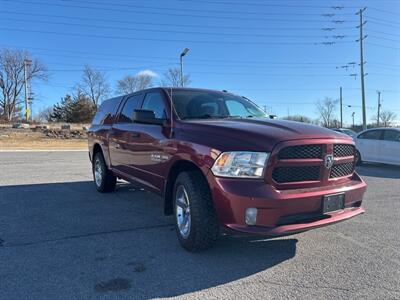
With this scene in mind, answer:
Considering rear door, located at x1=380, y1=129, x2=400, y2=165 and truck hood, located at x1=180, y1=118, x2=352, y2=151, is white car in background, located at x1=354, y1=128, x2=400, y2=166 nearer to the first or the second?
rear door, located at x1=380, y1=129, x2=400, y2=165

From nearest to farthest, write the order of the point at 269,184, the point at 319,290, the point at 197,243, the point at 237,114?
the point at 319,290
the point at 269,184
the point at 197,243
the point at 237,114

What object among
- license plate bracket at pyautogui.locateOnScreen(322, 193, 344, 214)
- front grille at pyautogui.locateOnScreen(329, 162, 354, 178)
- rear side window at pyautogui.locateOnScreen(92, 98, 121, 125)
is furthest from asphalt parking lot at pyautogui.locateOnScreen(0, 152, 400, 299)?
rear side window at pyautogui.locateOnScreen(92, 98, 121, 125)

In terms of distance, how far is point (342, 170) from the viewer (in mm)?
4422

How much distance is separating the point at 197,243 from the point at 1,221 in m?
3.26

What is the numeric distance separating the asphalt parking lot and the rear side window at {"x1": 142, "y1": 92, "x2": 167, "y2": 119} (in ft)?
5.09

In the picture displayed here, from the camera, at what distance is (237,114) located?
552 cm

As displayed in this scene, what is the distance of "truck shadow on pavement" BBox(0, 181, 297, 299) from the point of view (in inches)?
141

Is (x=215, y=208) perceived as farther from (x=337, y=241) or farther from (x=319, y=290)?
(x=337, y=241)

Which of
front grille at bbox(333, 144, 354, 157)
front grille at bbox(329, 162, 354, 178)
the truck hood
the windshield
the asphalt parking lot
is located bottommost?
the asphalt parking lot

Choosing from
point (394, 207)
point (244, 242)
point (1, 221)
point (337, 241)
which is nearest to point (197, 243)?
point (244, 242)

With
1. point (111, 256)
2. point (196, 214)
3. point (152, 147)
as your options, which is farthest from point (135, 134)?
point (196, 214)

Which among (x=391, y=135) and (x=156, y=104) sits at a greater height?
(x=156, y=104)

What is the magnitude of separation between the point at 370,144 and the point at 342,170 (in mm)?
10680

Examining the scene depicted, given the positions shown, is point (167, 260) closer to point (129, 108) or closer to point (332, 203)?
point (332, 203)
